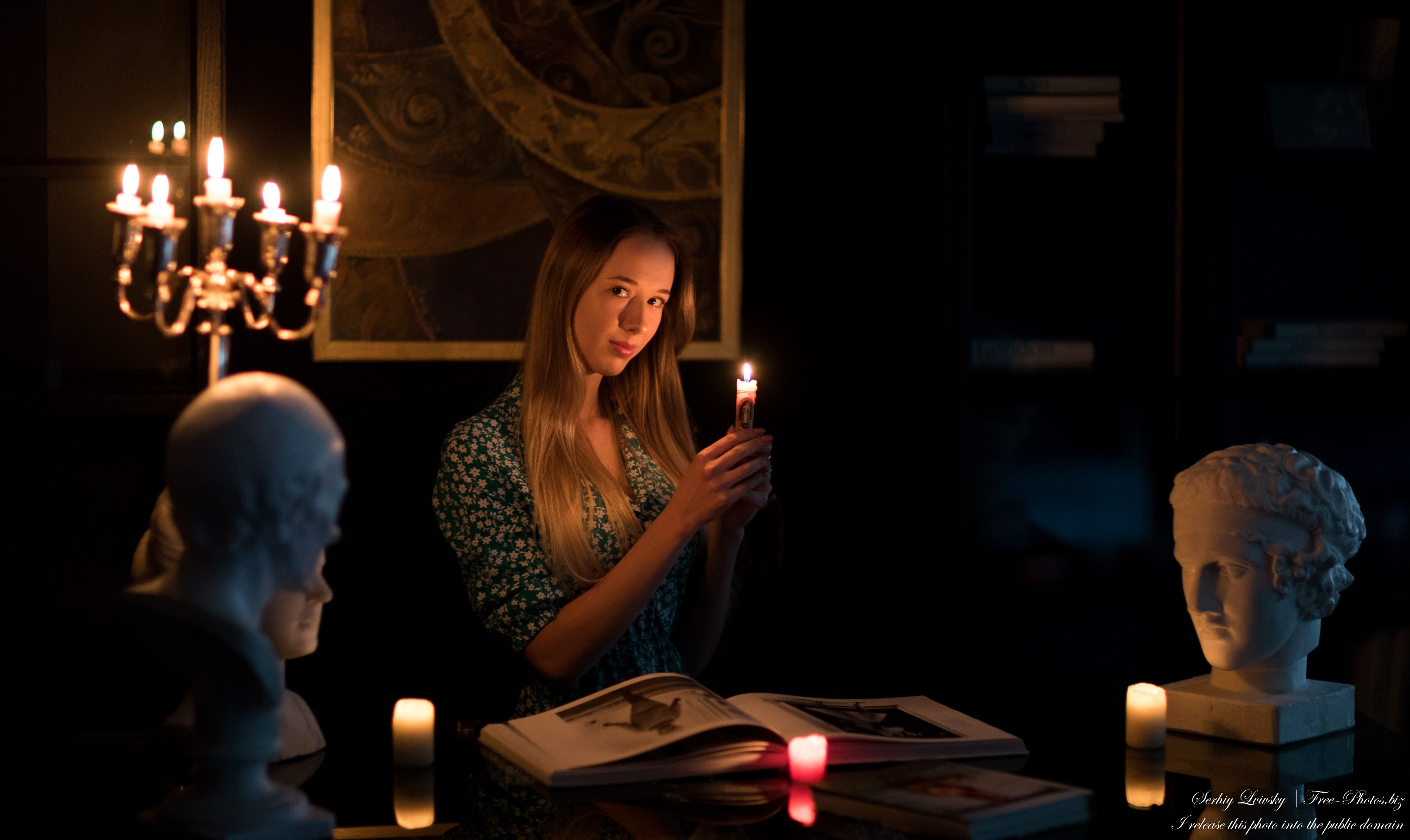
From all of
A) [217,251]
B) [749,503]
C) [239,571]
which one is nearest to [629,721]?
[239,571]

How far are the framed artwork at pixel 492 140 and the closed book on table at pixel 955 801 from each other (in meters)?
1.45

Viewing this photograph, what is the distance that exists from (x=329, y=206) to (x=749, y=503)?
0.94 meters

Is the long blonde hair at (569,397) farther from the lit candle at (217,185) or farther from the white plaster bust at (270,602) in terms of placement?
the lit candle at (217,185)

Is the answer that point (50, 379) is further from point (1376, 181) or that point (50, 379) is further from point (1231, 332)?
point (1376, 181)

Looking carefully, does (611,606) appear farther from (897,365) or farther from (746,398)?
(897,365)

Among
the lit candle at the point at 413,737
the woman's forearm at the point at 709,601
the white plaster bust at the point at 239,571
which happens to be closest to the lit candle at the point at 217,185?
the white plaster bust at the point at 239,571

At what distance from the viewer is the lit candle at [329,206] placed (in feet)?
4.09

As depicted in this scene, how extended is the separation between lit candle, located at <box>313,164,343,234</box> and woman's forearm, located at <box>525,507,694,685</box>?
2.48 ft

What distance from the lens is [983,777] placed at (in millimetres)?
1295

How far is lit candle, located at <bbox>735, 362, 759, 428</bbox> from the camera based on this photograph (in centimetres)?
164

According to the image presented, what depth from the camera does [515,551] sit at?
1.92m

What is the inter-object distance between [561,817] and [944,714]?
0.58 m

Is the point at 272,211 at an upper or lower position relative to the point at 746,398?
upper

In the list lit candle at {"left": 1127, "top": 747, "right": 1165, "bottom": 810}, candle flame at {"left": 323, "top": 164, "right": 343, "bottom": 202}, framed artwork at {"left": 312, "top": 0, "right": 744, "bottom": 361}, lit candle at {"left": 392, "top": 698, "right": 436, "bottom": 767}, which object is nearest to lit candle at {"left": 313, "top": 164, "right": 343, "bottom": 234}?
candle flame at {"left": 323, "top": 164, "right": 343, "bottom": 202}
